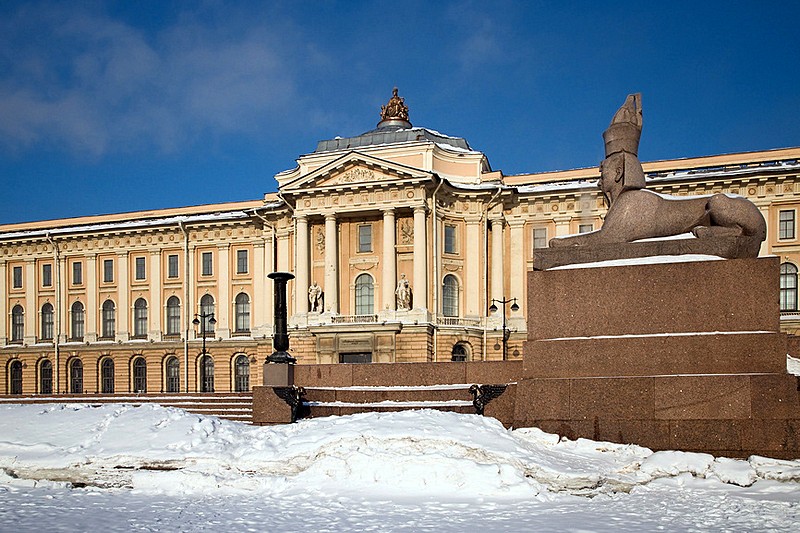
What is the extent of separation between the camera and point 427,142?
1726 inches

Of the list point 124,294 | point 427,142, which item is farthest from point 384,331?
point 124,294

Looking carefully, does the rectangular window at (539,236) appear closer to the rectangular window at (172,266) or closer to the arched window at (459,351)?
the arched window at (459,351)

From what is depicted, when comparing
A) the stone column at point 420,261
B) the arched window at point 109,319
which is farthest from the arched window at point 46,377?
the stone column at point 420,261

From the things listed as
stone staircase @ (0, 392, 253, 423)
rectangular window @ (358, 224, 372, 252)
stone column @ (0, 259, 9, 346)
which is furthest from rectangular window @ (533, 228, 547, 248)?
stone column @ (0, 259, 9, 346)

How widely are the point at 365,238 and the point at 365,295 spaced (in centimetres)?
339

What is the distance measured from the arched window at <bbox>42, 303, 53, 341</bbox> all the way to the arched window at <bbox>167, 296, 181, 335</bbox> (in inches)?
356

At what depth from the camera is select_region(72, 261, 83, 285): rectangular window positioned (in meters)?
52.9

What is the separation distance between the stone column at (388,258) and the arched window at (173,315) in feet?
52.8

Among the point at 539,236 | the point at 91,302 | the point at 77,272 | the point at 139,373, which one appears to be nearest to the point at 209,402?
the point at 539,236

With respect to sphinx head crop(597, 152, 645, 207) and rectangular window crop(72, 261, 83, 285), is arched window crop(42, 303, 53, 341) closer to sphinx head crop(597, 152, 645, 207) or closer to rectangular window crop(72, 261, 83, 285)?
rectangular window crop(72, 261, 83, 285)

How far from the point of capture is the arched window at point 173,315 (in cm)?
5072

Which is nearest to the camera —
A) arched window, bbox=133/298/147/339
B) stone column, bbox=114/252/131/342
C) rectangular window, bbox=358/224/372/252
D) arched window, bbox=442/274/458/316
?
arched window, bbox=442/274/458/316

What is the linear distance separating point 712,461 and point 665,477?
2.51ft

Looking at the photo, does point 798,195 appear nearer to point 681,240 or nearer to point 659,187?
point 659,187
